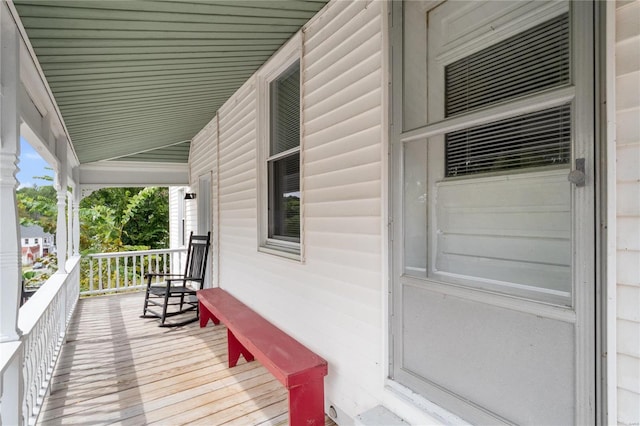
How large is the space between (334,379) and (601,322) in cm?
170

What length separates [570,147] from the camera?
118cm

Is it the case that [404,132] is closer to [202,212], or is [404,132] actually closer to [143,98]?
[143,98]

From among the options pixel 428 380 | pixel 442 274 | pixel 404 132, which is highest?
pixel 404 132

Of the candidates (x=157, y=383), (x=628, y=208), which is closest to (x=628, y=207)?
(x=628, y=208)

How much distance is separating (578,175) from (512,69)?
541mm

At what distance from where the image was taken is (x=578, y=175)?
1.14 metres

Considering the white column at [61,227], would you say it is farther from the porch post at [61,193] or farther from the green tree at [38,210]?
the green tree at [38,210]

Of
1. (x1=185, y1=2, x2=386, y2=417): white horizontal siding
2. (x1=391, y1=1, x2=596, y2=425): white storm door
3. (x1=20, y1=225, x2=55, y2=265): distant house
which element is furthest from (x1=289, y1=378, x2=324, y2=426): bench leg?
(x1=20, y1=225, x2=55, y2=265): distant house

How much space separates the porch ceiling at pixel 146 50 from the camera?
6.60ft

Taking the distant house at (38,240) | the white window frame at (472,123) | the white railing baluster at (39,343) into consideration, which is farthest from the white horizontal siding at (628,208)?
the distant house at (38,240)

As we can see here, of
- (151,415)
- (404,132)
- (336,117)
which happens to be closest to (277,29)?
(336,117)

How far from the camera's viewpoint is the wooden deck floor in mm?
2455

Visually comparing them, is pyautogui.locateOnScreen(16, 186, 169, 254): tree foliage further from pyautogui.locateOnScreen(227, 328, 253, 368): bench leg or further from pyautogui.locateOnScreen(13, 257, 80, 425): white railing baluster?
pyautogui.locateOnScreen(227, 328, 253, 368): bench leg

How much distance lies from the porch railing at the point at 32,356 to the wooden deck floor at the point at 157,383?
0.18 m
